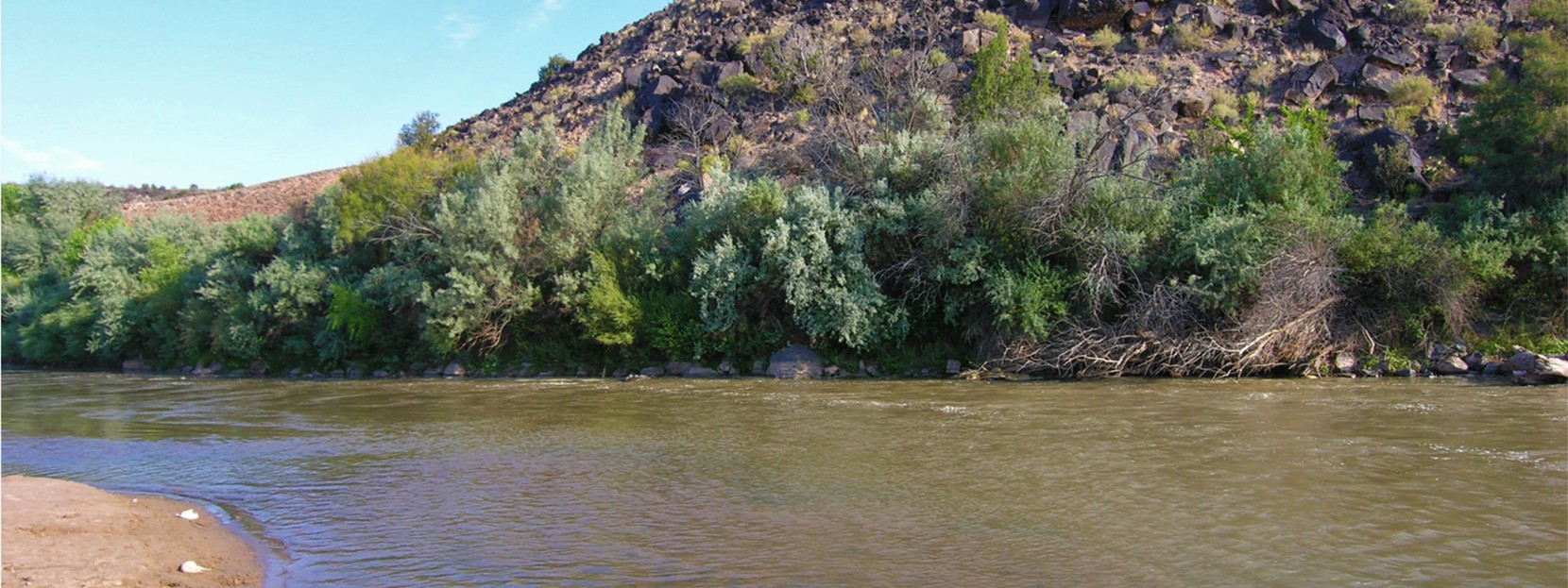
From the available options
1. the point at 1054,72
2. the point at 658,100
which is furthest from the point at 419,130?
the point at 1054,72

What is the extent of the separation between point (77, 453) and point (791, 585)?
41.8ft

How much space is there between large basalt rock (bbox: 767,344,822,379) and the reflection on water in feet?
12.7

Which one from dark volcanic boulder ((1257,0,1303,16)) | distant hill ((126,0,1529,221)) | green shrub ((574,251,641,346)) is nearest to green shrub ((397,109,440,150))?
distant hill ((126,0,1529,221))

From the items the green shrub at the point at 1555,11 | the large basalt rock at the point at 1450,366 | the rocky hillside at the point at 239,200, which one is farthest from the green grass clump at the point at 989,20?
the rocky hillside at the point at 239,200

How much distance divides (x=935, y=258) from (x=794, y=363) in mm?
4353

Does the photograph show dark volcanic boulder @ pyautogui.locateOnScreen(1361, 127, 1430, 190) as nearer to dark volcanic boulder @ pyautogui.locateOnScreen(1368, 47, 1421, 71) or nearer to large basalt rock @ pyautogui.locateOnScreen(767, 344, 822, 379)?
dark volcanic boulder @ pyautogui.locateOnScreen(1368, 47, 1421, 71)

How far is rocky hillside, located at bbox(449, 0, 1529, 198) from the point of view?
3256 centimetres

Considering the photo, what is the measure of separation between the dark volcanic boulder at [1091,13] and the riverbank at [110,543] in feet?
141

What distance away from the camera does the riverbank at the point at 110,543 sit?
26.1ft

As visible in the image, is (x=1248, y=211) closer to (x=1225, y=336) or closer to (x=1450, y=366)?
(x=1225, y=336)

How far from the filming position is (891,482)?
11430 millimetres

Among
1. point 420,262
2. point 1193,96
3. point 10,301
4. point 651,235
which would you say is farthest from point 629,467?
point 10,301

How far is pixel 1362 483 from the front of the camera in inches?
421

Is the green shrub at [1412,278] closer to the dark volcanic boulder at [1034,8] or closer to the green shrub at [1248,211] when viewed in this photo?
the green shrub at [1248,211]
